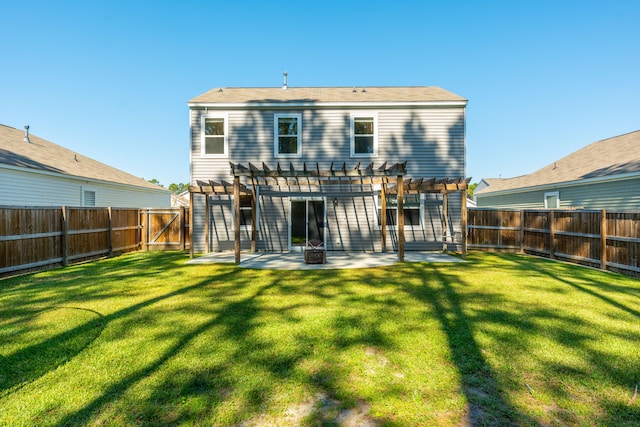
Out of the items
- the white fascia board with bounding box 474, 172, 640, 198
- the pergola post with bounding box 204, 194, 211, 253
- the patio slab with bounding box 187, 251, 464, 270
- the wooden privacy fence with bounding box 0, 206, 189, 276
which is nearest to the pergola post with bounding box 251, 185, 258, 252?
the patio slab with bounding box 187, 251, 464, 270

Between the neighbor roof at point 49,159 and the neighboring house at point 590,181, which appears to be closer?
the neighboring house at point 590,181

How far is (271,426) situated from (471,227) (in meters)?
11.7

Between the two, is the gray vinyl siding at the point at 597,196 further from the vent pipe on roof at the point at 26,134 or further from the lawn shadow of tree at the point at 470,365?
the vent pipe on roof at the point at 26,134

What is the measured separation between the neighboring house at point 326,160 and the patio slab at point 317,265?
64cm

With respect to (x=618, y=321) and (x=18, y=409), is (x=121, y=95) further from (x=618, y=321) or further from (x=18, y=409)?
(x=618, y=321)

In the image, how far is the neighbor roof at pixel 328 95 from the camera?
35.9 ft

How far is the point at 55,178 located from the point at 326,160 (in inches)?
456

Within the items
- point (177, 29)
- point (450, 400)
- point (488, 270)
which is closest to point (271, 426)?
point (450, 400)

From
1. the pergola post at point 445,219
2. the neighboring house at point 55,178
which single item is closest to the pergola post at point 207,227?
the neighboring house at point 55,178

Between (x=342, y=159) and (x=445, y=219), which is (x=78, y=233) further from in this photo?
(x=445, y=219)

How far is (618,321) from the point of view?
153 inches

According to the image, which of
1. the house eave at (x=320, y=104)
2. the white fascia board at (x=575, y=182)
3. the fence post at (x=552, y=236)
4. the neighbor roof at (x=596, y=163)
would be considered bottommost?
the fence post at (x=552, y=236)

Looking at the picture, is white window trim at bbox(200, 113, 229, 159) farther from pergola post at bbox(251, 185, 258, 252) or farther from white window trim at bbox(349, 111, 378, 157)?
white window trim at bbox(349, 111, 378, 157)

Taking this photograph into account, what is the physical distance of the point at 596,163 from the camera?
12.8 metres
